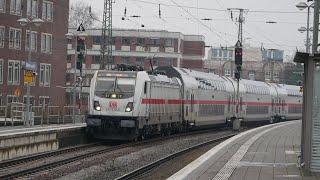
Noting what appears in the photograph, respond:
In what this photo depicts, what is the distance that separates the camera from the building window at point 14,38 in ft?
219

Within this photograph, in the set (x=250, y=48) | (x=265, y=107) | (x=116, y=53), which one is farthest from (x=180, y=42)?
(x=250, y=48)

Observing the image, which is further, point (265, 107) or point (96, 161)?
point (265, 107)

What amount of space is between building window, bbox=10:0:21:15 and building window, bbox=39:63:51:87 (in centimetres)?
688

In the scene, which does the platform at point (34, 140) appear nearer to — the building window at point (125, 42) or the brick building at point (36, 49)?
the brick building at point (36, 49)

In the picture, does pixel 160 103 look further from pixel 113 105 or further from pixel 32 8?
pixel 32 8

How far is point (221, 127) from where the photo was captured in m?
50.9

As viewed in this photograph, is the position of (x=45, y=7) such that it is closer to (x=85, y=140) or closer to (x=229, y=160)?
(x=85, y=140)

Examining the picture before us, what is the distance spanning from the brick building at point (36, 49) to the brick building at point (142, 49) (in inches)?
649

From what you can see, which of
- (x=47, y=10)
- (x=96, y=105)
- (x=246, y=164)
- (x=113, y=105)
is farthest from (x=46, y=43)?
(x=246, y=164)

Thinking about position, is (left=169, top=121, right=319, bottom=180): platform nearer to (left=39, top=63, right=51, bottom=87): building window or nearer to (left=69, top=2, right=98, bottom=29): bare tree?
(left=39, top=63, right=51, bottom=87): building window

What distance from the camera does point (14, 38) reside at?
67438 mm

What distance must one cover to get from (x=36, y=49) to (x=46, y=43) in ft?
8.00

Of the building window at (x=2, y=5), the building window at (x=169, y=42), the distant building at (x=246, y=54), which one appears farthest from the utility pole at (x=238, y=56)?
the distant building at (x=246, y=54)

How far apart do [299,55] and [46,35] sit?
200 feet
